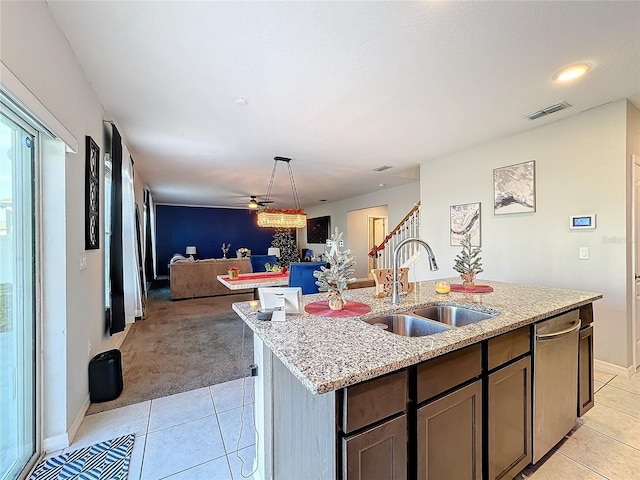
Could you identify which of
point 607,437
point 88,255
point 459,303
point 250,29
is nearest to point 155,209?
point 88,255

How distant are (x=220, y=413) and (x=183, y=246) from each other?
28.1ft

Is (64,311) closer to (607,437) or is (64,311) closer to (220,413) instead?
(220,413)

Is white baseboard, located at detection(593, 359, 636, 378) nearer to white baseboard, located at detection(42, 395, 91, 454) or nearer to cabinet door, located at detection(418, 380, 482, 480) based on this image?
cabinet door, located at detection(418, 380, 482, 480)

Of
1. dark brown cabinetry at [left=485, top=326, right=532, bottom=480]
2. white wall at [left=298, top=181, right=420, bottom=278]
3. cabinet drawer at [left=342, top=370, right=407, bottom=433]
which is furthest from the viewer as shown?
white wall at [left=298, top=181, right=420, bottom=278]

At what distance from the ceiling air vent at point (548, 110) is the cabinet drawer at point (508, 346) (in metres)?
2.32

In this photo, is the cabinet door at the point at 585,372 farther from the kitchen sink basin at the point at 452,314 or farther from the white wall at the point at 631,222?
the white wall at the point at 631,222

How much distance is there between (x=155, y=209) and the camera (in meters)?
9.35

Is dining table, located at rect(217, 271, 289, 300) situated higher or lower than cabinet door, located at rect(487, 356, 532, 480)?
higher

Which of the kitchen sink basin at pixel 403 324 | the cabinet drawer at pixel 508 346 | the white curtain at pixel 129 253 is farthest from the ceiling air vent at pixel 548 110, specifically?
the white curtain at pixel 129 253

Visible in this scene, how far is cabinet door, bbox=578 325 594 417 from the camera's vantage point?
1.86 meters

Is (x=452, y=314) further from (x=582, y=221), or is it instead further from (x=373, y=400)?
(x=582, y=221)

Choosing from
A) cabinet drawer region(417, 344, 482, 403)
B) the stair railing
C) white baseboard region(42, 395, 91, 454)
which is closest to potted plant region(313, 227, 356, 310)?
cabinet drawer region(417, 344, 482, 403)

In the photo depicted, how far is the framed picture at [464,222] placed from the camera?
3807mm

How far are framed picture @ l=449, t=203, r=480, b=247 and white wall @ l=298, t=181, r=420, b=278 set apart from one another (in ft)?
6.97
